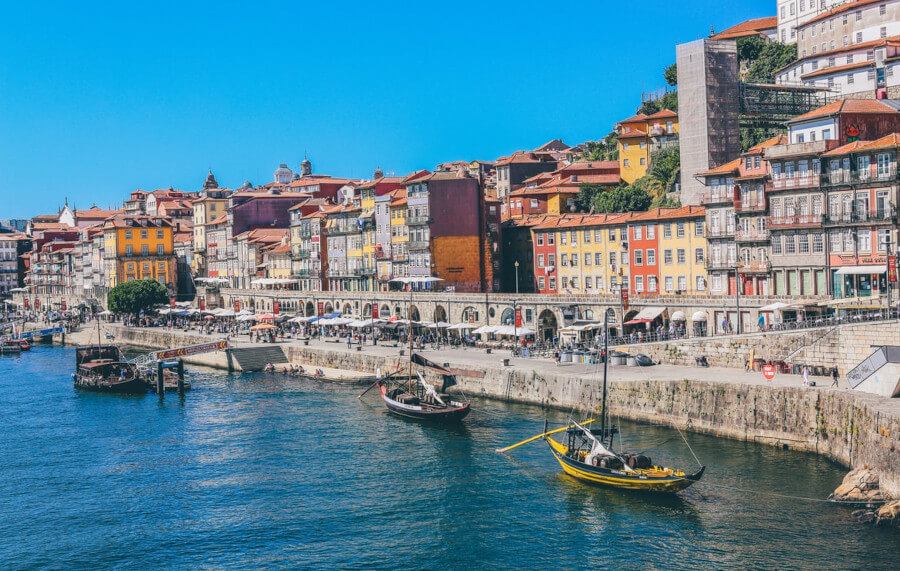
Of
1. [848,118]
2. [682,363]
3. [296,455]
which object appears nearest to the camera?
[296,455]

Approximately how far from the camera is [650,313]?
7319 cm

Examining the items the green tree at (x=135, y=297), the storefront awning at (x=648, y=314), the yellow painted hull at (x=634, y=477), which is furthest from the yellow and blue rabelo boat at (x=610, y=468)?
the green tree at (x=135, y=297)

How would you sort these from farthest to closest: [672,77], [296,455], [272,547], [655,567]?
[672,77] < [296,455] < [272,547] < [655,567]

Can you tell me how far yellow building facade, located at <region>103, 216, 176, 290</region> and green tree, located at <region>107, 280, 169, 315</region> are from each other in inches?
749

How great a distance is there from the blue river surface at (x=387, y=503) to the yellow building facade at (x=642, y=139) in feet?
187

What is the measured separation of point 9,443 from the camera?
5925 cm

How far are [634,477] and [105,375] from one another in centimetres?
5349

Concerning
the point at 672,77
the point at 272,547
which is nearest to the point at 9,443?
the point at 272,547

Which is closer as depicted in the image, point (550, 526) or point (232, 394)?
point (550, 526)

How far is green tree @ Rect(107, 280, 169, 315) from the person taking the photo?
440 ft

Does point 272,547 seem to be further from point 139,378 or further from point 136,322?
point 136,322

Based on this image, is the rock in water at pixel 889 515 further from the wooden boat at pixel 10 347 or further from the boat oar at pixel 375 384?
the wooden boat at pixel 10 347

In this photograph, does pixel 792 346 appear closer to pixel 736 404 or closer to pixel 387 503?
pixel 736 404

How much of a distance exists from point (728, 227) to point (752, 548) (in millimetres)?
42519
